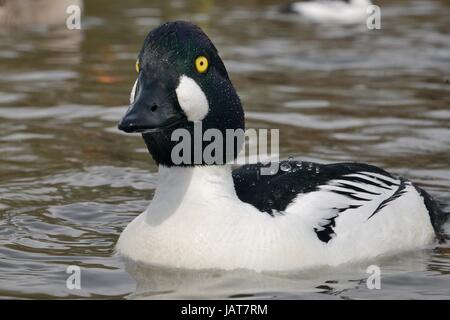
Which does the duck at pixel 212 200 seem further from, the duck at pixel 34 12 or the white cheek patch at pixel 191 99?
the duck at pixel 34 12

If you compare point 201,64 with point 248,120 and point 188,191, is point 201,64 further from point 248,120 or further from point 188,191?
point 248,120

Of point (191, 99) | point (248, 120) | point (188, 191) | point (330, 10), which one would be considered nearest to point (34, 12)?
point (330, 10)

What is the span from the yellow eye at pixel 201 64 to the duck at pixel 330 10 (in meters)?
15.0

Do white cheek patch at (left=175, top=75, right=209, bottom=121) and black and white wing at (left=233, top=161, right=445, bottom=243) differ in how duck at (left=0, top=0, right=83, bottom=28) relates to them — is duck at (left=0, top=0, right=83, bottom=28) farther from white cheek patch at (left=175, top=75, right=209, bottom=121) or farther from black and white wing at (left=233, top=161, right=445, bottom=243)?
white cheek patch at (left=175, top=75, right=209, bottom=121)

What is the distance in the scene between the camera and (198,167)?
6797mm

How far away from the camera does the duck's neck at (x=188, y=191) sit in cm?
678

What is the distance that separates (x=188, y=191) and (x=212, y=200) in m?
0.16

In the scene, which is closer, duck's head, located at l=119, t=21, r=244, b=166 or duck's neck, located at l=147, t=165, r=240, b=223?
duck's head, located at l=119, t=21, r=244, b=166

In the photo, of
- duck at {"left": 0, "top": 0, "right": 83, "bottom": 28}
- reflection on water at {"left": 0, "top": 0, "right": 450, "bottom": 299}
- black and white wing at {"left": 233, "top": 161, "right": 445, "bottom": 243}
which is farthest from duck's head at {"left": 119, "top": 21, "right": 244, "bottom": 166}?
duck at {"left": 0, "top": 0, "right": 83, "bottom": 28}

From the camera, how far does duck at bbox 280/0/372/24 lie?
2158cm

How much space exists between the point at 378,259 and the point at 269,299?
120 centimetres

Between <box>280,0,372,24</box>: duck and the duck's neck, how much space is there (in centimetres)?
1498

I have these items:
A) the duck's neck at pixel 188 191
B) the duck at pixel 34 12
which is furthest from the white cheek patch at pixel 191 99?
the duck at pixel 34 12
